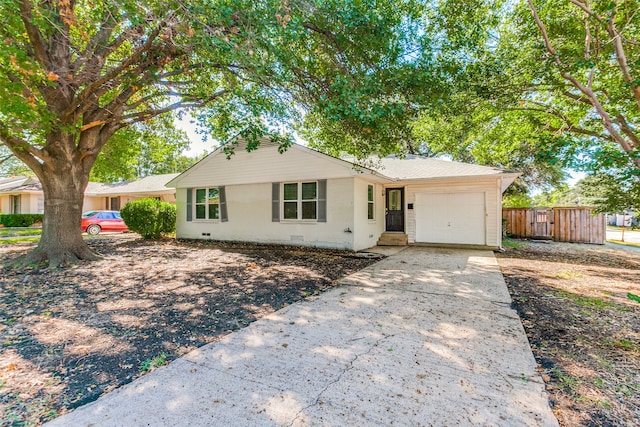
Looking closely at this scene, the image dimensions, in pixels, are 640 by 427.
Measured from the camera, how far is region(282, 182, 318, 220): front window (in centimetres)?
1040

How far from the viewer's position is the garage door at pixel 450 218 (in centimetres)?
1077

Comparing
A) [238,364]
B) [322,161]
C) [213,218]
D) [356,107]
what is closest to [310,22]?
[356,107]

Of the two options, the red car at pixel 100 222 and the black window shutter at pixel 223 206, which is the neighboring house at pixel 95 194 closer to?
the red car at pixel 100 222

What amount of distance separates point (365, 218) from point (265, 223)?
12.5 feet

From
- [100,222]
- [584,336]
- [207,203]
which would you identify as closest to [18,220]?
[100,222]

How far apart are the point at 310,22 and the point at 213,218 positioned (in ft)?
29.9

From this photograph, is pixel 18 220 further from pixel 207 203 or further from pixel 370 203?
pixel 370 203

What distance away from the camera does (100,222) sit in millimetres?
16625

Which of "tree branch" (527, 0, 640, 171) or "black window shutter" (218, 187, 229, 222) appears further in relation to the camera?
"black window shutter" (218, 187, 229, 222)

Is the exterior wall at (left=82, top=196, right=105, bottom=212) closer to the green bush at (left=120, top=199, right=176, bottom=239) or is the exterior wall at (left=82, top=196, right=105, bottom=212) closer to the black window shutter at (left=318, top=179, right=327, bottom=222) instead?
the green bush at (left=120, top=199, right=176, bottom=239)

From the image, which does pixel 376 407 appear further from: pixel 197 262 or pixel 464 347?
pixel 197 262

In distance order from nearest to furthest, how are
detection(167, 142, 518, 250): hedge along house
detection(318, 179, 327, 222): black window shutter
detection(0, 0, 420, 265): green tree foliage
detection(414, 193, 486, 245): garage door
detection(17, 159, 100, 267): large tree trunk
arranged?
detection(0, 0, 420, 265): green tree foliage, detection(17, 159, 100, 267): large tree trunk, detection(167, 142, 518, 250): hedge along house, detection(318, 179, 327, 222): black window shutter, detection(414, 193, 486, 245): garage door

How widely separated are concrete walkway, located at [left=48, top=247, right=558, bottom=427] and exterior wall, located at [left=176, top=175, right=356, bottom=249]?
223 inches

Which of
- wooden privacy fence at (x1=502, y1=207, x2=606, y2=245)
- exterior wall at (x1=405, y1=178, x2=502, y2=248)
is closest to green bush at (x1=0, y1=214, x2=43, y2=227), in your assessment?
exterior wall at (x1=405, y1=178, x2=502, y2=248)
